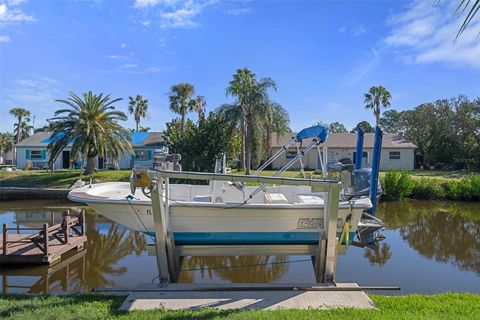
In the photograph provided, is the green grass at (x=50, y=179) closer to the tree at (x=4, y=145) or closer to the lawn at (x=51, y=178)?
the lawn at (x=51, y=178)

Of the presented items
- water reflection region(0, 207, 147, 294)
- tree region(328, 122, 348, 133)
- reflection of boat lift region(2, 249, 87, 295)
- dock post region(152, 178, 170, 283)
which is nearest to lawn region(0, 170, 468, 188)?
water reflection region(0, 207, 147, 294)

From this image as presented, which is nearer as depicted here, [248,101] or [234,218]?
[234,218]

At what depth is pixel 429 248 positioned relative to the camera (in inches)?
443

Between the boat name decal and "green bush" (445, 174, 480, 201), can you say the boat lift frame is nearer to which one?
the boat name decal

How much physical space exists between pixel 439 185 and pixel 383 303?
19.3 m

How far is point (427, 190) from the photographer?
21797 mm

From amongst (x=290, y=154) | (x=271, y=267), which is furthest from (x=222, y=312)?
(x=290, y=154)

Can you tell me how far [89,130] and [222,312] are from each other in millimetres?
22026

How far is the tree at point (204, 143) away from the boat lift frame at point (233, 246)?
1746cm

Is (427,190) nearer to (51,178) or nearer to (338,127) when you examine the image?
(51,178)

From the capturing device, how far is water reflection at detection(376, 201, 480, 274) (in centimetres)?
1031

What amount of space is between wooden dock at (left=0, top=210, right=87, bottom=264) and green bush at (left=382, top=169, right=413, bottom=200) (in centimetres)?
1690

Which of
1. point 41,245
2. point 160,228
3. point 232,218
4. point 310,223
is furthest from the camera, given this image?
point 41,245

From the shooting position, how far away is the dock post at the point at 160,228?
6.00 metres
